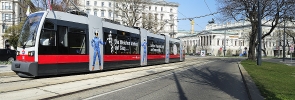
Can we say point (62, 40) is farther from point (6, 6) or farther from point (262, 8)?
point (6, 6)

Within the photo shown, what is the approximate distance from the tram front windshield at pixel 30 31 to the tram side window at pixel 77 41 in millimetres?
1550

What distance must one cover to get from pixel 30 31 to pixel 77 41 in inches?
85.3

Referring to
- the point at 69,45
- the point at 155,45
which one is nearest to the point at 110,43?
the point at 69,45

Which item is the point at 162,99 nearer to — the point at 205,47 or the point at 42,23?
the point at 42,23

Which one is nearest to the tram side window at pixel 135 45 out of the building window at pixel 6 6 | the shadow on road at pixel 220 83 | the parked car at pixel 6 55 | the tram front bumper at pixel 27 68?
the shadow on road at pixel 220 83

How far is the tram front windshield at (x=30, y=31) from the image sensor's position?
10305 mm

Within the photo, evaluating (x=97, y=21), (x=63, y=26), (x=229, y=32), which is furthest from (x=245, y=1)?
(x=229, y=32)

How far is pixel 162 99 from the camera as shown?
736 centimetres

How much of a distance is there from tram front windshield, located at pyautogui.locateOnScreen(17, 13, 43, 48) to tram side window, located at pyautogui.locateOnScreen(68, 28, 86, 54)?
1550 mm

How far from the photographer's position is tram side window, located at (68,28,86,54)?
11586mm

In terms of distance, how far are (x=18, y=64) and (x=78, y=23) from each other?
10.9ft

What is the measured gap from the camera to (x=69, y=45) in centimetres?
1147

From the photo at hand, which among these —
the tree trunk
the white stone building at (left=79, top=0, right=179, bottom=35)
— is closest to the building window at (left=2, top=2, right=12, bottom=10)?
the white stone building at (left=79, top=0, right=179, bottom=35)

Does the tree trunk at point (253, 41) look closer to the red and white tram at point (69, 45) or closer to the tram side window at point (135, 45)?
the tram side window at point (135, 45)
